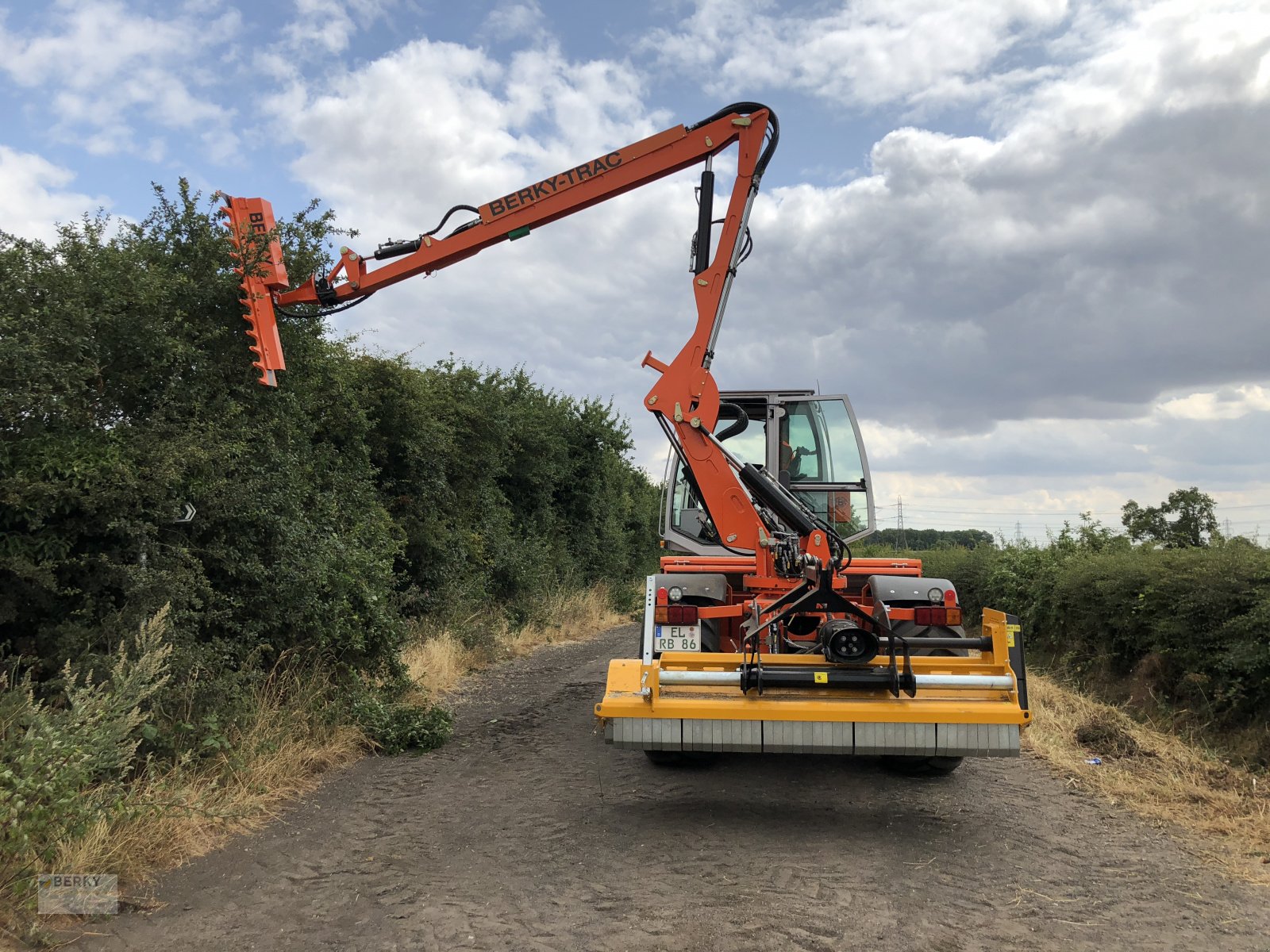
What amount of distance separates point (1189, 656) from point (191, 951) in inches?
314

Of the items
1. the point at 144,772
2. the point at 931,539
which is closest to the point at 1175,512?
the point at 931,539

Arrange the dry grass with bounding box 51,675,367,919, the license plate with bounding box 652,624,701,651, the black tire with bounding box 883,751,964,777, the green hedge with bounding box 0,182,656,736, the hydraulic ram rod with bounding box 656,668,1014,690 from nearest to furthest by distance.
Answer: the dry grass with bounding box 51,675,367,919, the hydraulic ram rod with bounding box 656,668,1014,690, the green hedge with bounding box 0,182,656,736, the license plate with bounding box 652,624,701,651, the black tire with bounding box 883,751,964,777

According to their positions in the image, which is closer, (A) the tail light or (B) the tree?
(A) the tail light

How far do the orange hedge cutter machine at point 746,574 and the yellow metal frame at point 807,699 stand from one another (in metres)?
0.01

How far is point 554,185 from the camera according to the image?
7.94 meters

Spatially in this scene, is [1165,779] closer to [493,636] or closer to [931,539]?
[493,636]

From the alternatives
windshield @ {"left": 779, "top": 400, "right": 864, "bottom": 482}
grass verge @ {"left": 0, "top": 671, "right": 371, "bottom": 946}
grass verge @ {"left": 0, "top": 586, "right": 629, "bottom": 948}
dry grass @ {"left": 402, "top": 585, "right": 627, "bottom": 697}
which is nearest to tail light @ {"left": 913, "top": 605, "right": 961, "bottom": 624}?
windshield @ {"left": 779, "top": 400, "right": 864, "bottom": 482}

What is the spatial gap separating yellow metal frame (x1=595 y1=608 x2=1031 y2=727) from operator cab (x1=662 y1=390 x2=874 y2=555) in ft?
8.15

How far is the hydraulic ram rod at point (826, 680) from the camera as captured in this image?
5.21 m

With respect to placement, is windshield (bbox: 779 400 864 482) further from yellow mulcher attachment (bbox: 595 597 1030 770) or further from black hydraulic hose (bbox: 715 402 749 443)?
yellow mulcher attachment (bbox: 595 597 1030 770)

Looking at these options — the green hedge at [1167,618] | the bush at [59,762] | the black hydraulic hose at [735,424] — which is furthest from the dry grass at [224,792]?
the green hedge at [1167,618]

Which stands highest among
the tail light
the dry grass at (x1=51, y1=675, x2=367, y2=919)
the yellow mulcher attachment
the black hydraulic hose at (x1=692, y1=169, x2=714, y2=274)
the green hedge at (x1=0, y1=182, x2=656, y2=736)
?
the black hydraulic hose at (x1=692, y1=169, x2=714, y2=274)

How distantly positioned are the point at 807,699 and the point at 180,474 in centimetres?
431

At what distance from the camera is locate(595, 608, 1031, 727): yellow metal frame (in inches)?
199
